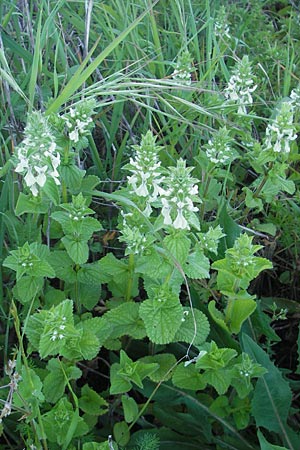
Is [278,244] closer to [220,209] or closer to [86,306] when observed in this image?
[220,209]

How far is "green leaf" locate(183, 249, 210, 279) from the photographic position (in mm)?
1280

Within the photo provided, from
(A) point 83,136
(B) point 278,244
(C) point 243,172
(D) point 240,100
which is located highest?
(A) point 83,136

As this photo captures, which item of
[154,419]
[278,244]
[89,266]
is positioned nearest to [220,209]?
[278,244]

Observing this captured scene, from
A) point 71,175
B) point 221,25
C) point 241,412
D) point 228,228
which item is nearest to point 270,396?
point 241,412

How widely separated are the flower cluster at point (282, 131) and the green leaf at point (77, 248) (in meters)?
0.57

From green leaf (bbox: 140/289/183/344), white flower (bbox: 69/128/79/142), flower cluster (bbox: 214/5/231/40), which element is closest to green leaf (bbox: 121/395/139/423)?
green leaf (bbox: 140/289/183/344)

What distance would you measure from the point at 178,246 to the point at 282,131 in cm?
55

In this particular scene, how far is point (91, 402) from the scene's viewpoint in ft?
4.79

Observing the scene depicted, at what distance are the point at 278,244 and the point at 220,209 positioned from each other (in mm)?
322

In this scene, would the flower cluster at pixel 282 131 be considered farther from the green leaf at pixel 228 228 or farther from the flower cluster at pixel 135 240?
the flower cluster at pixel 135 240

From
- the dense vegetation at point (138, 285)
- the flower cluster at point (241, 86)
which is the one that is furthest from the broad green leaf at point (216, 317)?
the flower cluster at point (241, 86)

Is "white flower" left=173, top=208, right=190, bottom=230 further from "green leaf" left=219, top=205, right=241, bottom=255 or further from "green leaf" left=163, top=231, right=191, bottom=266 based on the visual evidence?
"green leaf" left=219, top=205, right=241, bottom=255

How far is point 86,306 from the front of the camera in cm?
152

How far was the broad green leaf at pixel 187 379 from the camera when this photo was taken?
55.4 inches
